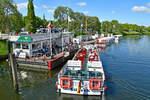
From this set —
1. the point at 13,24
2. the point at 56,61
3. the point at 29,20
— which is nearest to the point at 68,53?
the point at 56,61

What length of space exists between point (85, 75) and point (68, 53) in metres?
15.5

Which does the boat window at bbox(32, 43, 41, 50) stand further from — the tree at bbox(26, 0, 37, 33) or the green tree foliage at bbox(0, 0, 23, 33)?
the tree at bbox(26, 0, 37, 33)

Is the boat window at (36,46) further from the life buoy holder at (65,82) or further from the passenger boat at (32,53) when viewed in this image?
the life buoy holder at (65,82)

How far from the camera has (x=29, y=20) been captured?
54906mm

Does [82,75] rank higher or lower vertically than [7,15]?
lower

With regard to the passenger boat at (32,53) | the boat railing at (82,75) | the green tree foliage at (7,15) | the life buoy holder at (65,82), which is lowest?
the life buoy holder at (65,82)

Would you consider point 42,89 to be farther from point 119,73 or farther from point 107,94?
point 119,73

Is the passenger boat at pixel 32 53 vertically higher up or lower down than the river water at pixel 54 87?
higher up

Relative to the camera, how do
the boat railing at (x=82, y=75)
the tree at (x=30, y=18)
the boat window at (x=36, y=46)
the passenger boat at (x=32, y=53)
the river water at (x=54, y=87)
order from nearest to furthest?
the boat railing at (x=82, y=75)
the river water at (x=54, y=87)
the passenger boat at (x=32, y=53)
the boat window at (x=36, y=46)
the tree at (x=30, y=18)

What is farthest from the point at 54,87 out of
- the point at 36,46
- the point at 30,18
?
the point at 30,18

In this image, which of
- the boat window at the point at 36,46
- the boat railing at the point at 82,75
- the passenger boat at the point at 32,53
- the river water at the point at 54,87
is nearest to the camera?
the boat railing at the point at 82,75

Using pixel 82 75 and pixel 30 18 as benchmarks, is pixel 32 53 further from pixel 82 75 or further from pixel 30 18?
pixel 30 18

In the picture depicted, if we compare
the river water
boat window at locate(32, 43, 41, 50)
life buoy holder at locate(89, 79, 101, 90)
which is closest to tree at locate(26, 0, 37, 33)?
boat window at locate(32, 43, 41, 50)

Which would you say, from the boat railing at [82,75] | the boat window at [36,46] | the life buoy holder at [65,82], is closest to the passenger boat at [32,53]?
the boat window at [36,46]
